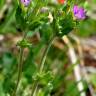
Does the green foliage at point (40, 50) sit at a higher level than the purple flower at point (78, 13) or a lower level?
lower

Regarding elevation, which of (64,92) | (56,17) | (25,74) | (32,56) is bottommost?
(64,92)

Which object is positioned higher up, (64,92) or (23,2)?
(23,2)

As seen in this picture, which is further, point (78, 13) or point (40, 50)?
point (40, 50)

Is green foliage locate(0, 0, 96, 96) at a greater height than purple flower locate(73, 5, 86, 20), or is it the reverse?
purple flower locate(73, 5, 86, 20)

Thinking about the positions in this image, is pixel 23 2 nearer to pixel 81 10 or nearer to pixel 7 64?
pixel 81 10

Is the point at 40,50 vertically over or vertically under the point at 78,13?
under

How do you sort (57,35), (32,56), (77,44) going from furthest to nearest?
(77,44), (32,56), (57,35)

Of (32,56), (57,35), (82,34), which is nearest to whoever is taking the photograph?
(57,35)

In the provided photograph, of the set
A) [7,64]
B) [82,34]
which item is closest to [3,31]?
[7,64]

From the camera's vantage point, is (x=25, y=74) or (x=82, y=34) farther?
(x=82, y=34)
